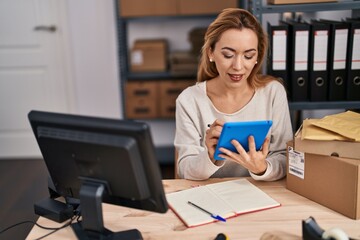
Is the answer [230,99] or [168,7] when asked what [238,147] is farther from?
[168,7]

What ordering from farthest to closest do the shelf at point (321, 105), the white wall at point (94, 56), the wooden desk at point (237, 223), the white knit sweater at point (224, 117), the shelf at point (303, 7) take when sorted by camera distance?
1. the white wall at point (94, 56)
2. the shelf at point (321, 105)
3. the shelf at point (303, 7)
4. the white knit sweater at point (224, 117)
5. the wooden desk at point (237, 223)

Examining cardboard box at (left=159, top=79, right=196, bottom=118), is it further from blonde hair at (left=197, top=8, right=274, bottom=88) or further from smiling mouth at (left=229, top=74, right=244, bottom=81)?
smiling mouth at (left=229, top=74, right=244, bottom=81)

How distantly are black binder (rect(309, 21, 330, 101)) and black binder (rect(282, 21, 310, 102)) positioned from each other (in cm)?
2

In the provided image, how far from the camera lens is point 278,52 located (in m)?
1.94

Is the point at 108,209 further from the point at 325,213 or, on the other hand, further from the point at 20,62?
the point at 20,62

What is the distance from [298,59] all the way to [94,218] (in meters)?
1.21

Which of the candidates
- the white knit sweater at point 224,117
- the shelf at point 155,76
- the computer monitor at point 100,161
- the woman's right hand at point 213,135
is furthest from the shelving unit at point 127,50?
the computer monitor at point 100,161

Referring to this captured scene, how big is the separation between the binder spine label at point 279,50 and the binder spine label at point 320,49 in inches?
5.4

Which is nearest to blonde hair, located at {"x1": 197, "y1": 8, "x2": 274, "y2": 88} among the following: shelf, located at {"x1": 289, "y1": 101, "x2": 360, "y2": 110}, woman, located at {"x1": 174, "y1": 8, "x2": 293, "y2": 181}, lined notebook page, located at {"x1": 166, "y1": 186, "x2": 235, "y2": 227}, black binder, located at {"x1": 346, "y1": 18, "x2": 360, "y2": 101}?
woman, located at {"x1": 174, "y1": 8, "x2": 293, "y2": 181}

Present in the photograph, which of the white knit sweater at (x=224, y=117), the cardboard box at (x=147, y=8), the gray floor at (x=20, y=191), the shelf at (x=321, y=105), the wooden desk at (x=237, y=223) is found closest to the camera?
the wooden desk at (x=237, y=223)

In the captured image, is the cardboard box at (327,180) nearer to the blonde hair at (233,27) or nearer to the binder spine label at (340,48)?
the blonde hair at (233,27)

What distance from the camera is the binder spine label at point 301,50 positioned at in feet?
6.24

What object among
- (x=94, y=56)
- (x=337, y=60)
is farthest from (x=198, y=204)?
(x=94, y=56)

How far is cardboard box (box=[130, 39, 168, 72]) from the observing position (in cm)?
334
